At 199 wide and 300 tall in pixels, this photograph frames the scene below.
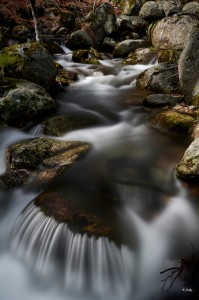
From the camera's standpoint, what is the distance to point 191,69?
24.7ft

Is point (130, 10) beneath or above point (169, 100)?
above

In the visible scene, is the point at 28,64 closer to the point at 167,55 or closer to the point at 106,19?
the point at 167,55

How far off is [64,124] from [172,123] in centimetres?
243

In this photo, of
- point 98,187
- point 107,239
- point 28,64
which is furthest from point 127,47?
point 107,239

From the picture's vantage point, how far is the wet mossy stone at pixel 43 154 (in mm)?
5344

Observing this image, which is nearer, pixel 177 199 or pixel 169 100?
pixel 177 199

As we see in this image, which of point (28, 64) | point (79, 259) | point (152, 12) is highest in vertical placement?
point (152, 12)

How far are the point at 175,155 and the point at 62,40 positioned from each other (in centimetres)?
1313

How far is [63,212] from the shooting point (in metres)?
4.11

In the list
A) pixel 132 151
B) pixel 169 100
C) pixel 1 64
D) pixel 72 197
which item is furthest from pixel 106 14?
pixel 72 197

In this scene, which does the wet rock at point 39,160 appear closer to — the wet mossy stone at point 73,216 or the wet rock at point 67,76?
the wet mossy stone at point 73,216

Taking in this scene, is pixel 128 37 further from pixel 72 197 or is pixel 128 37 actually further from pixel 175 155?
pixel 72 197

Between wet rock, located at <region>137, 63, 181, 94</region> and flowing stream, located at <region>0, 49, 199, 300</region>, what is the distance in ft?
10.8

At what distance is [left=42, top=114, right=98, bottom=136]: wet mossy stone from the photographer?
6.75 meters
